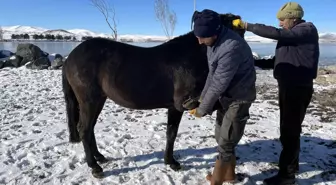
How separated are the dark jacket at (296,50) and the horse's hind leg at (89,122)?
2.22 m

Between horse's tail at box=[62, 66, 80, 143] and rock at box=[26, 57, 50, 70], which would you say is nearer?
horse's tail at box=[62, 66, 80, 143]

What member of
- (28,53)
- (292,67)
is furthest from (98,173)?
(28,53)

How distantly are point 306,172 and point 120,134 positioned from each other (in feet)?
10.2

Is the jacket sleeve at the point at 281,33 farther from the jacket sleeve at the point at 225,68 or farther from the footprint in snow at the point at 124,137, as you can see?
the footprint in snow at the point at 124,137

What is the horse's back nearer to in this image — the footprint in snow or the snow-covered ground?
the snow-covered ground

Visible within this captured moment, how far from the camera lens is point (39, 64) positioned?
13.6 metres

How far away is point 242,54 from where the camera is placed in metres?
2.56

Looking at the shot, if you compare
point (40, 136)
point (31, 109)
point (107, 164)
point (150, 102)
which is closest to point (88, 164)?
point (107, 164)

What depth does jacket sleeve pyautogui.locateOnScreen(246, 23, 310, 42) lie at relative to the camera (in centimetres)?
286

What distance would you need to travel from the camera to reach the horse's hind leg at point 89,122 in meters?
3.58

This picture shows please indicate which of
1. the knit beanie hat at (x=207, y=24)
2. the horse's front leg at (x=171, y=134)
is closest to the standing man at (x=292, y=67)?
the knit beanie hat at (x=207, y=24)

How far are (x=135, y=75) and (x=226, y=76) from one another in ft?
4.37

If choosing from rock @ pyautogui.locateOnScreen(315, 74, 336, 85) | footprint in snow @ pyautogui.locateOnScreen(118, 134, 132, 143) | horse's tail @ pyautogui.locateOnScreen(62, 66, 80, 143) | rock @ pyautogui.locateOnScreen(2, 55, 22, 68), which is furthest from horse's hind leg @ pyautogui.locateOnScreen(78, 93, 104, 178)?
rock @ pyautogui.locateOnScreen(2, 55, 22, 68)

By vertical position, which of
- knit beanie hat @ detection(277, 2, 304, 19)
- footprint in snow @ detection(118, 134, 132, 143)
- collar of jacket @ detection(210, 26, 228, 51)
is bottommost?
footprint in snow @ detection(118, 134, 132, 143)
